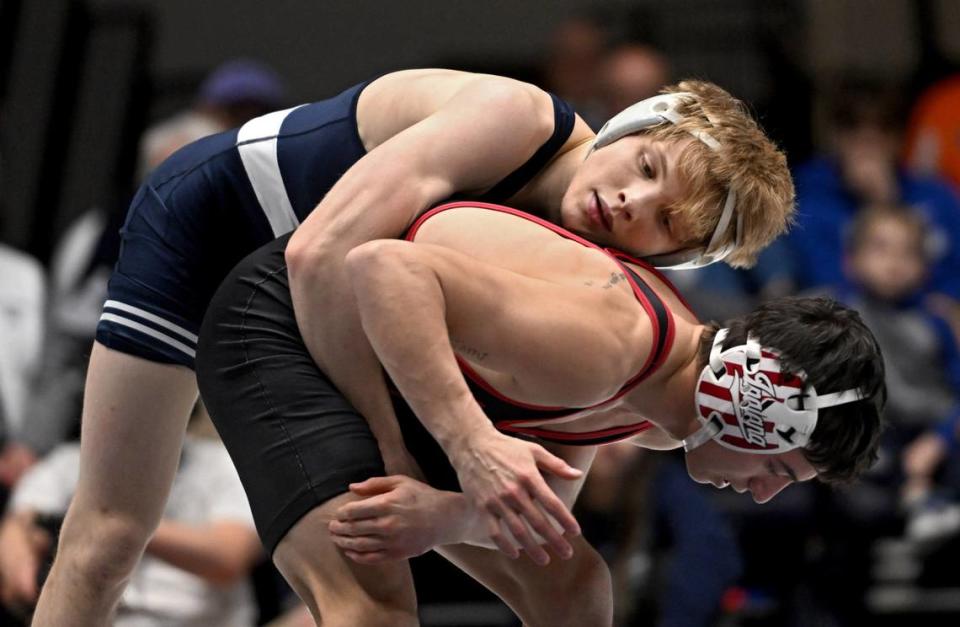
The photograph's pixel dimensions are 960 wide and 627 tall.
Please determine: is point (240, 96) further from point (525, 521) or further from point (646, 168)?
point (525, 521)

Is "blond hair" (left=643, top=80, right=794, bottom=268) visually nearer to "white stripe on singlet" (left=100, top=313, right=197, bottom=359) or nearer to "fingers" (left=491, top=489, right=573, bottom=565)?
"fingers" (left=491, top=489, right=573, bottom=565)

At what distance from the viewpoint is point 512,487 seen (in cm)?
228

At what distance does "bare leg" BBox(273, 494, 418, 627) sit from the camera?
7.98ft

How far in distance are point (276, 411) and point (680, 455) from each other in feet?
8.09

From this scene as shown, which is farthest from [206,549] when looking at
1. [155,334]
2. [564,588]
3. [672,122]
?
[672,122]

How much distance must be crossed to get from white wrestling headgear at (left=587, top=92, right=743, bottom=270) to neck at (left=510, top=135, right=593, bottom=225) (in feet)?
0.11

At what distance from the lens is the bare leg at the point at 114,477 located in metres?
2.83

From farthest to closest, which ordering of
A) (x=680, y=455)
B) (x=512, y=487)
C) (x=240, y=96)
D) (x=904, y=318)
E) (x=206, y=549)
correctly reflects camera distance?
(x=904, y=318) → (x=240, y=96) → (x=680, y=455) → (x=206, y=549) → (x=512, y=487)

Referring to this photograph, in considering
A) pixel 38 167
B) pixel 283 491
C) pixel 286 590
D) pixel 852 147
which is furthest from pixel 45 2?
pixel 283 491

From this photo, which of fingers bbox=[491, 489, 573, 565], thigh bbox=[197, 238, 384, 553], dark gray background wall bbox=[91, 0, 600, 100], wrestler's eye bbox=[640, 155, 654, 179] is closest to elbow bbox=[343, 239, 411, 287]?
thigh bbox=[197, 238, 384, 553]

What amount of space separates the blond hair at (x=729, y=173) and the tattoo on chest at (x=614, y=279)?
0.72 ft

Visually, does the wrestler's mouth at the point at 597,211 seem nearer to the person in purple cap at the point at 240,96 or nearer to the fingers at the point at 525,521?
→ the fingers at the point at 525,521

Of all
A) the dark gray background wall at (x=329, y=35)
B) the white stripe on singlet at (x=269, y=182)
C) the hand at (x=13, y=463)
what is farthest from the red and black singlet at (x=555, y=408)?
the dark gray background wall at (x=329, y=35)

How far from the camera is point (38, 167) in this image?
5984mm
